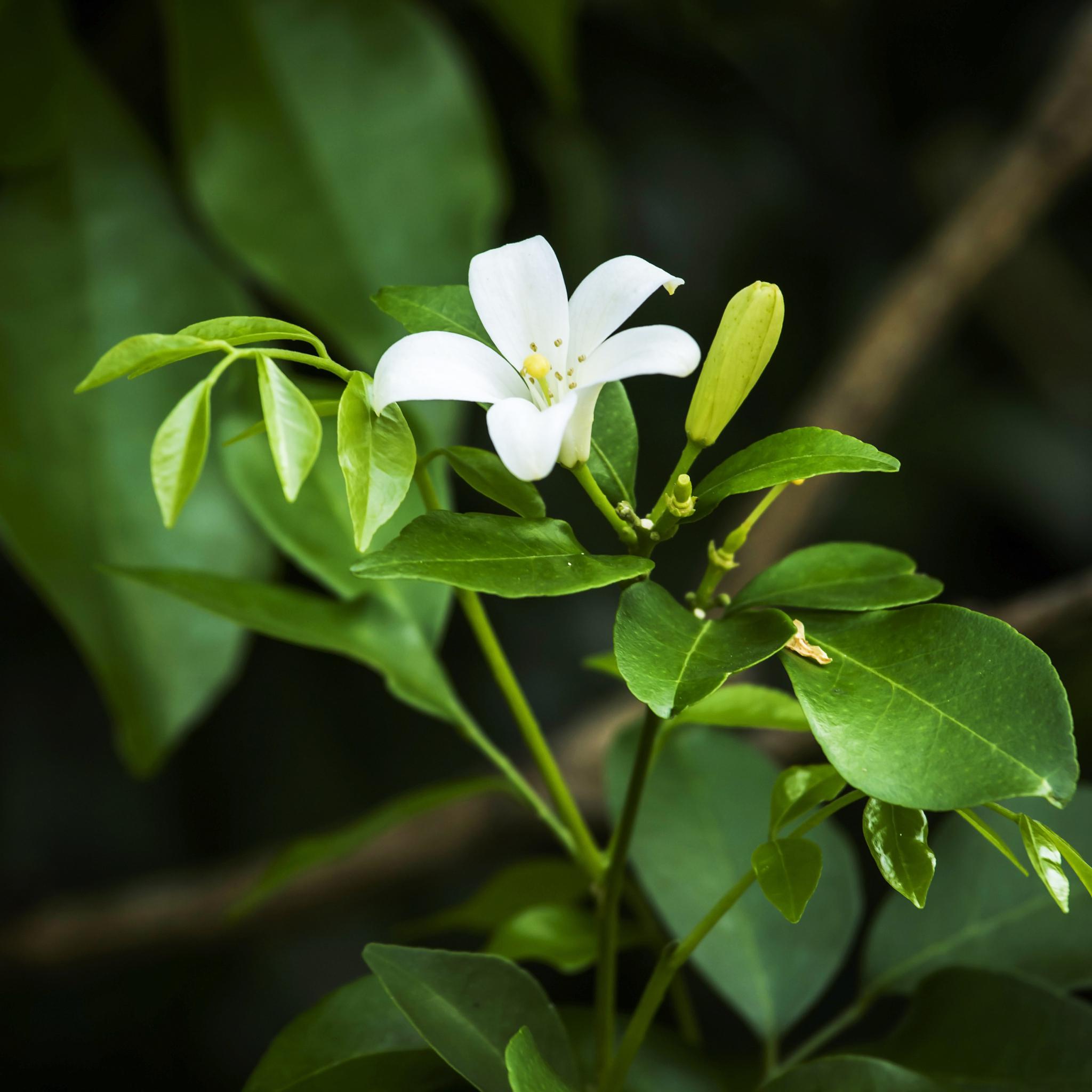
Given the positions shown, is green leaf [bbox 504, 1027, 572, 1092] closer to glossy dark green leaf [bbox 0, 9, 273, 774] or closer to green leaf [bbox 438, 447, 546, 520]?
green leaf [bbox 438, 447, 546, 520]

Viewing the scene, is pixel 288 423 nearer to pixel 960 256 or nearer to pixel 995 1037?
pixel 995 1037

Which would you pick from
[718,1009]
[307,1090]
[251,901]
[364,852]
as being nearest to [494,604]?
[364,852]

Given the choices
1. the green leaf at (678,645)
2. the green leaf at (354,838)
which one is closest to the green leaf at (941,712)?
the green leaf at (678,645)

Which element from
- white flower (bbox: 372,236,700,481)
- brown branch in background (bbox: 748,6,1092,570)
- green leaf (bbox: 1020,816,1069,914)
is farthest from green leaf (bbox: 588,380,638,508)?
brown branch in background (bbox: 748,6,1092,570)

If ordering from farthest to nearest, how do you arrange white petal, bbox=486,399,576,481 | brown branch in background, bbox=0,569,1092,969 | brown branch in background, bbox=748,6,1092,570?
brown branch in background, bbox=748,6,1092,570, brown branch in background, bbox=0,569,1092,969, white petal, bbox=486,399,576,481

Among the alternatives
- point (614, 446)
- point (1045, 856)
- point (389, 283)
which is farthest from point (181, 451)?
point (389, 283)

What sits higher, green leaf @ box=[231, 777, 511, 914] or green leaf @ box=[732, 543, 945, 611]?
green leaf @ box=[732, 543, 945, 611]
